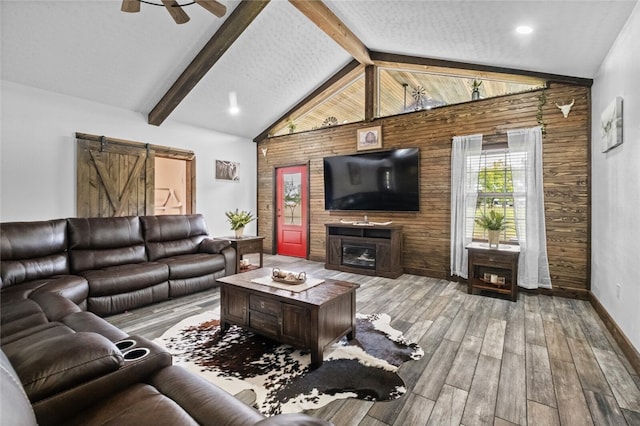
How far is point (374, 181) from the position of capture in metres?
5.26

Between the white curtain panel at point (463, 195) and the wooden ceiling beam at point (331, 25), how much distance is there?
214 centimetres

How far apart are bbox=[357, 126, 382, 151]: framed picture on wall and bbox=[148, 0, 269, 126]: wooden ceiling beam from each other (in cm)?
257

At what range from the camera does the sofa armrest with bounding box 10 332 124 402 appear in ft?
3.50

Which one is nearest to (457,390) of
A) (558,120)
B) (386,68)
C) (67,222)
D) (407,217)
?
(407,217)

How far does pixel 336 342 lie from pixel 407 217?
303cm

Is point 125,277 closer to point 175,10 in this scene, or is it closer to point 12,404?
point 175,10

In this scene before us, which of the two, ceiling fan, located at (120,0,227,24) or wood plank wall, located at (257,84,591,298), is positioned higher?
ceiling fan, located at (120,0,227,24)

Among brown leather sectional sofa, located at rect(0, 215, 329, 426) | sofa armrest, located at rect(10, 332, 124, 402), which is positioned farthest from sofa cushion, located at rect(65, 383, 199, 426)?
sofa armrest, located at rect(10, 332, 124, 402)

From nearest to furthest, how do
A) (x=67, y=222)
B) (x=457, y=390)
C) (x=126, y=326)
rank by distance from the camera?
(x=457, y=390) → (x=126, y=326) → (x=67, y=222)

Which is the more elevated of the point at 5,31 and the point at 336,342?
the point at 5,31

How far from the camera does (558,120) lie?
3822 millimetres

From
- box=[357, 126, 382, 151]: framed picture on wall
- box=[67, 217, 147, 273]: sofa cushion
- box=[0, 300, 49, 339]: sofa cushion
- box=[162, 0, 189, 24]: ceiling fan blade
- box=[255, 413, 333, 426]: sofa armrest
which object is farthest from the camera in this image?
box=[357, 126, 382, 151]: framed picture on wall

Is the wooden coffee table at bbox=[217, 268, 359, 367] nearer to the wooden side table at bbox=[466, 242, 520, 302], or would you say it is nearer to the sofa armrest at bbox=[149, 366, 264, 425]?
the sofa armrest at bbox=[149, 366, 264, 425]

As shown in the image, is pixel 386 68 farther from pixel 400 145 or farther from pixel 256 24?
pixel 256 24
